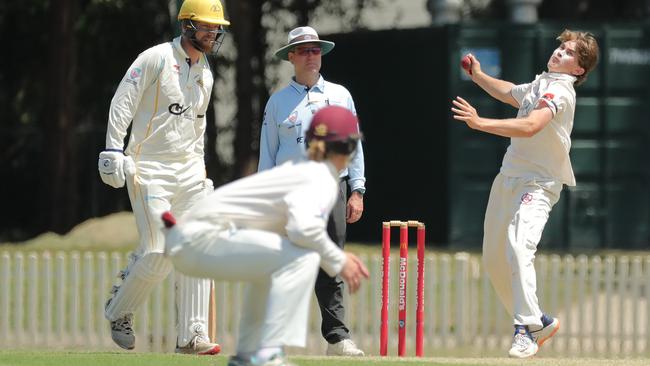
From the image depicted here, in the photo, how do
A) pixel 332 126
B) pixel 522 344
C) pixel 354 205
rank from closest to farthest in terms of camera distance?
pixel 332 126
pixel 522 344
pixel 354 205

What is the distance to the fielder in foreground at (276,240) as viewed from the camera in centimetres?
780

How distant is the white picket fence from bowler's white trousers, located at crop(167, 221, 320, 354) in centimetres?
754

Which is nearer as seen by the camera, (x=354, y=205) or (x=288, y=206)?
(x=288, y=206)

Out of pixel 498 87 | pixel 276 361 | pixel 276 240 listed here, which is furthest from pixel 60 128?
pixel 276 361

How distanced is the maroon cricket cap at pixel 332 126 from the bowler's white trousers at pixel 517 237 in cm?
245

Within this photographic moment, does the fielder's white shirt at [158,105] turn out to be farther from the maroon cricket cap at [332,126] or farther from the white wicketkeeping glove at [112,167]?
the maroon cricket cap at [332,126]

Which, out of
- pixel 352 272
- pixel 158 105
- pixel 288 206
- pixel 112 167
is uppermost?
pixel 158 105

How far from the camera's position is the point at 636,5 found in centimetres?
2655

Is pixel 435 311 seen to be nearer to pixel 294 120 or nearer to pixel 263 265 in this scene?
pixel 294 120

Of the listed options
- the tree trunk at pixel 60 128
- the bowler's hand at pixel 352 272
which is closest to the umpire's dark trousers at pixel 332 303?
the bowler's hand at pixel 352 272

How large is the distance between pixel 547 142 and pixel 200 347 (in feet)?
8.18

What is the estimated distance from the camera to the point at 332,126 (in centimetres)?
804

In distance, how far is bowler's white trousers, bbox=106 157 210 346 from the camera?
10.2 metres

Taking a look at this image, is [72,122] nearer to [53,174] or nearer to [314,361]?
[53,174]
